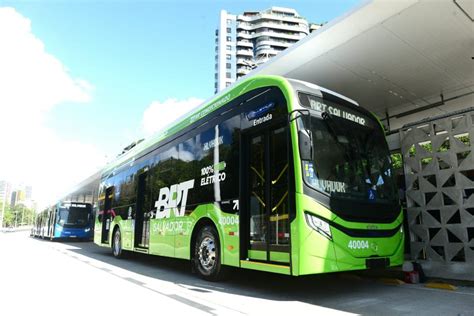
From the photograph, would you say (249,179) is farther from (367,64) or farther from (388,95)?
(388,95)

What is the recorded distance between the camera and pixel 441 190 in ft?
25.0

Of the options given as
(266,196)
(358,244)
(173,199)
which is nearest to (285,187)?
(266,196)

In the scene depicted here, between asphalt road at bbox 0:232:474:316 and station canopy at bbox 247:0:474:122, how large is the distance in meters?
5.01

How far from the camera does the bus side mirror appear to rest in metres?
5.24

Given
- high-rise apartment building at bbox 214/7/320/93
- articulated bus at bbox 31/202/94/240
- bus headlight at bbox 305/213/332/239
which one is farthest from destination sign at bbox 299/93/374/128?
high-rise apartment building at bbox 214/7/320/93

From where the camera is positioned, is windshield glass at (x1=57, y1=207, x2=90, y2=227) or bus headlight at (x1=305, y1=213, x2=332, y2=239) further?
windshield glass at (x1=57, y1=207, x2=90, y2=227)

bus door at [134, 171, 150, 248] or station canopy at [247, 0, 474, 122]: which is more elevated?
station canopy at [247, 0, 474, 122]

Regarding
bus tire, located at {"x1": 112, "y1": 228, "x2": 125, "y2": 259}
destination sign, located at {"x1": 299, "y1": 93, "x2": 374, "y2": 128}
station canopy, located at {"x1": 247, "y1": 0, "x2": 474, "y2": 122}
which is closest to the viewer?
destination sign, located at {"x1": 299, "y1": 93, "x2": 374, "y2": 128}

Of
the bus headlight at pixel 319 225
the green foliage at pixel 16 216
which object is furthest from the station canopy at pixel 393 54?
the green foliage at pixel 16 216

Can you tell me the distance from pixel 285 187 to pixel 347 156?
3.70 feet

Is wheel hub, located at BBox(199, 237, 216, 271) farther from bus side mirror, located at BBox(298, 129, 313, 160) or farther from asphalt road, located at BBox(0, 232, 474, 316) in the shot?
bus side mirror, located at BBox(298, 129, 313, 160)

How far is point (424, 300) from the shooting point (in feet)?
18.3

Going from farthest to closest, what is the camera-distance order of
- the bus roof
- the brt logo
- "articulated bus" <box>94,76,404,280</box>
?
1. the brt logo
2. the bus roof
3. "articulated bus" <box>94,76,404,280</box>

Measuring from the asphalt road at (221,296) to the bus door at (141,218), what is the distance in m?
1.89
